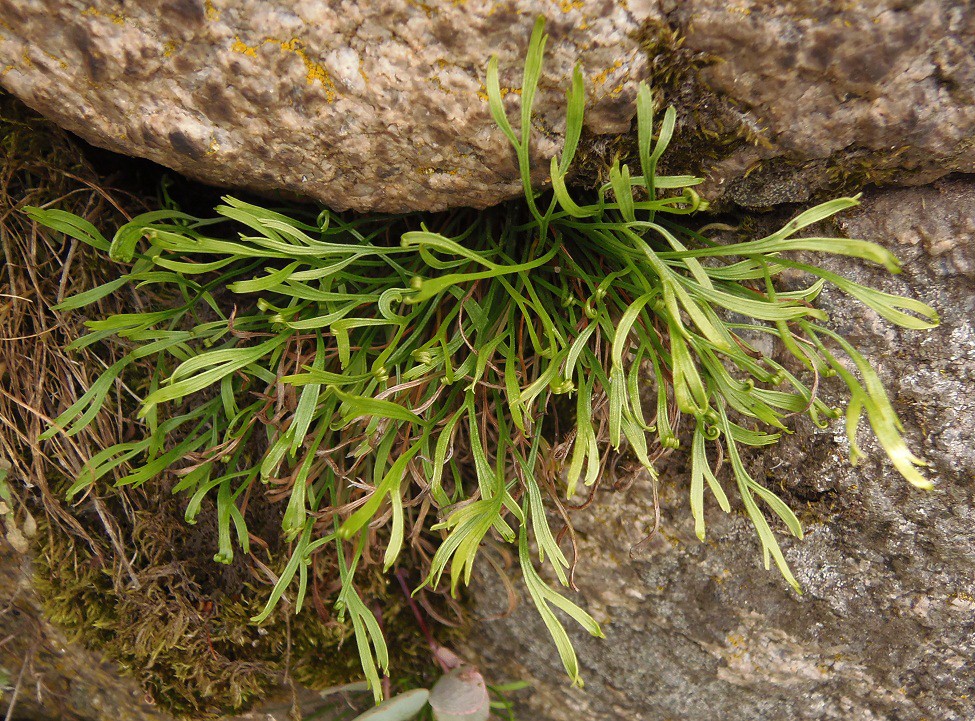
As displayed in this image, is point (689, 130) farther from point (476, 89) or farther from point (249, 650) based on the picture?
point (249, 650)

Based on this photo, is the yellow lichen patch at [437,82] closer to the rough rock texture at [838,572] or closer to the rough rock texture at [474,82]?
the rough rock texture at [474,82]

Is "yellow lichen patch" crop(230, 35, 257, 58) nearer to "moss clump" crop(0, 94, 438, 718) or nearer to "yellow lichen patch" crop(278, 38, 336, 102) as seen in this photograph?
"yellow lichen patch" crop(278, 38, 336, 102)

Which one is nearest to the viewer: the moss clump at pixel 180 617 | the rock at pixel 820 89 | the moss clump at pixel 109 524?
the rock at pixel 820 89

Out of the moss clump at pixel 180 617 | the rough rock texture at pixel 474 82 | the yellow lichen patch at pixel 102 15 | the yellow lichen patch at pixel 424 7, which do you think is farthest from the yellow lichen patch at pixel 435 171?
the moss clump at pixel 180 617

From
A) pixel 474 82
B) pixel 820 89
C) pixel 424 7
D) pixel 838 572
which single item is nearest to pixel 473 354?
pixel 474 82

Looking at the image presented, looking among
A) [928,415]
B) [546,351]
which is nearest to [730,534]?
[928,415]

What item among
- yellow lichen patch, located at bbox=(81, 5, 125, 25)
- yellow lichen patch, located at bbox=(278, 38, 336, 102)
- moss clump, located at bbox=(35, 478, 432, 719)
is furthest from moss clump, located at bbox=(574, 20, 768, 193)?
moss clump, located at bbox=(35, 478, 432, 719)

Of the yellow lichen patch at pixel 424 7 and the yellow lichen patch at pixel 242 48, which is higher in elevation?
the yellow lichen patch at pixel 424 7
